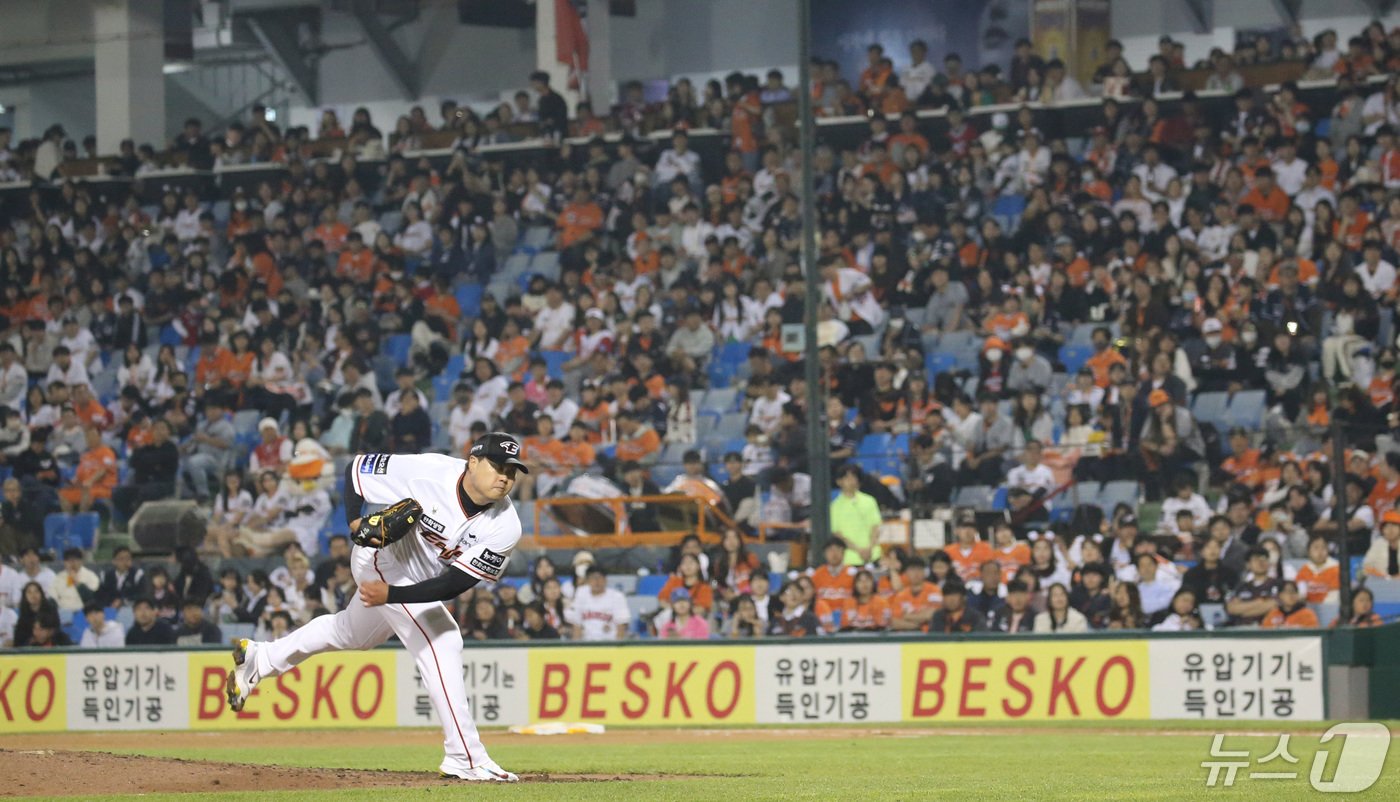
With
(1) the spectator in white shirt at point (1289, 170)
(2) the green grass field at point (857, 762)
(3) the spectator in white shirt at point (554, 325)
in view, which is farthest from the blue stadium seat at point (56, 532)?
(1) the spectator in white shirt at point (1289, 170)

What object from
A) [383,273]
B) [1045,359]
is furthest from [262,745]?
[383,273]

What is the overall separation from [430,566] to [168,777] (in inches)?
69.7

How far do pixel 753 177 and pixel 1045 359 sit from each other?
5.87 m

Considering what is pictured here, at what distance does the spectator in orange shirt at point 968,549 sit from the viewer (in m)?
16.6

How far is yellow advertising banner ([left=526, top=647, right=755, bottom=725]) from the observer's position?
16031 millimetres

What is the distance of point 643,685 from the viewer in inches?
A: 637

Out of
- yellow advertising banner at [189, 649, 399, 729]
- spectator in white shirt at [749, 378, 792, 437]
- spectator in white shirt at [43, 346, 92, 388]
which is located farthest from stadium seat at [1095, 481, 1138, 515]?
spectator in white shirt at [43, 346, 92, 388]

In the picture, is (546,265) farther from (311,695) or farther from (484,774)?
(484,774)

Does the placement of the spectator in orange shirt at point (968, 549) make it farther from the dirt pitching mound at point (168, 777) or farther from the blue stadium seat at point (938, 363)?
the dirt pitching mound at point (168, 777)

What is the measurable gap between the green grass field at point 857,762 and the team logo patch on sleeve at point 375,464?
4.98 ft

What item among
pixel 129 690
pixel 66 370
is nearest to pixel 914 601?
pixel 129 690

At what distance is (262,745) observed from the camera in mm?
14570

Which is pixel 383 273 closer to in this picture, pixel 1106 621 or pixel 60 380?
pixel 60 380

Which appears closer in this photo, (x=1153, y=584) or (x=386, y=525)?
(x=386, y=525)
